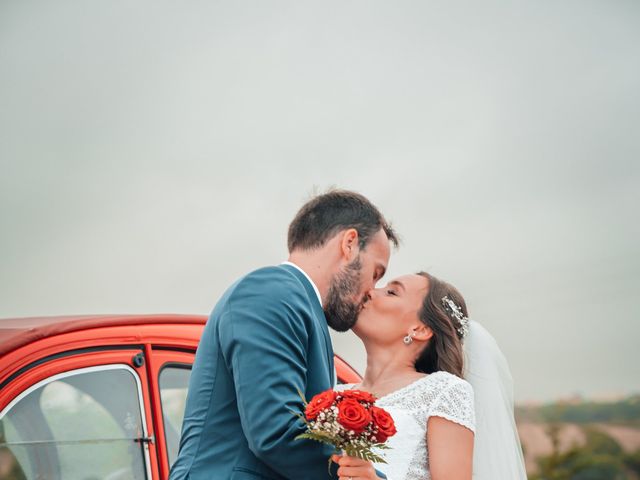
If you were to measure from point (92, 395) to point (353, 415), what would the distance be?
1.90m

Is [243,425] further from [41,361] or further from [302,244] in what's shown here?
[41,361]

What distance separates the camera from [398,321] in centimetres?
395

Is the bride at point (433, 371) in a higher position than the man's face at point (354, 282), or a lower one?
lower

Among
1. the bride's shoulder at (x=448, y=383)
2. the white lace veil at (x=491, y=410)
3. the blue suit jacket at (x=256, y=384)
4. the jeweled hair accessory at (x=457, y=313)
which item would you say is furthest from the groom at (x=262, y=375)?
the white lace veil at (x=491, y=410)

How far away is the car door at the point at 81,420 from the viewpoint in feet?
10.7

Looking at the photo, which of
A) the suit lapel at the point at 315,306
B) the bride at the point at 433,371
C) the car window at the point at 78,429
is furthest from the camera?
the bride at the point at 433,371

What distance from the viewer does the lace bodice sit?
3465 millimetres

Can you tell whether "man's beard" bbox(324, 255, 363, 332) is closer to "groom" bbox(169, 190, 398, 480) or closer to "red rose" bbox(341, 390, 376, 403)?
"groom" bbox(169, 190, 398, 480)

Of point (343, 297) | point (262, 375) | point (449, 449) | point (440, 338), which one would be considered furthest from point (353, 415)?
point (440, 338)

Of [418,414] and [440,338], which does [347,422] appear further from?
[440,338]

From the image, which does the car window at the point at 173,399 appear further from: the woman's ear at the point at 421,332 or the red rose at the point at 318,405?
the red rose at the point at 318,405

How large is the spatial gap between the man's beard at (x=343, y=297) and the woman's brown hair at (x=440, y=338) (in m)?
1.27

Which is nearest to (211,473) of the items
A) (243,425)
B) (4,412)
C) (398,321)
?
(243,425)

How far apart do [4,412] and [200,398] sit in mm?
1326
